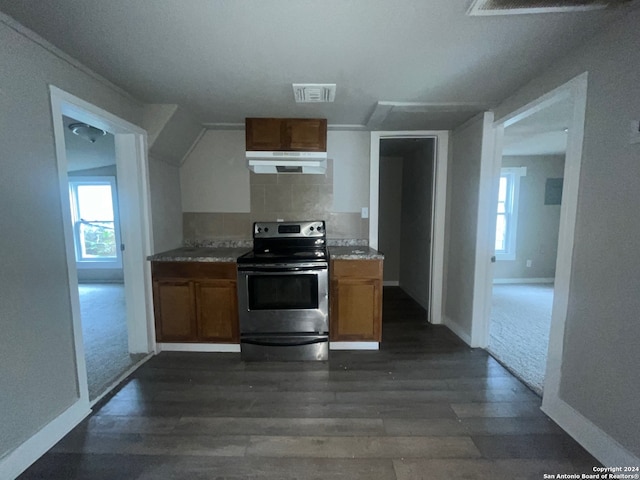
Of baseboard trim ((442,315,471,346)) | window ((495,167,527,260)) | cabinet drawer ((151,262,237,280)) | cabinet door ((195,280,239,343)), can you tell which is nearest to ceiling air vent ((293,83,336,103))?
cabinet drawer ((151,262,237,280))

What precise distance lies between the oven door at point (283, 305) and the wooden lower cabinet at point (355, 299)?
14 cm

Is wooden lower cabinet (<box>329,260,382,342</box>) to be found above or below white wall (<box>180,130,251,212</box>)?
below

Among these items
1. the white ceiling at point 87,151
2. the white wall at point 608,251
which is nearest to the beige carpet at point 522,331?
the white wall at point 608,251

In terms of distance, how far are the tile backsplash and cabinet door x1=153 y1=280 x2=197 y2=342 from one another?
0.79 metres

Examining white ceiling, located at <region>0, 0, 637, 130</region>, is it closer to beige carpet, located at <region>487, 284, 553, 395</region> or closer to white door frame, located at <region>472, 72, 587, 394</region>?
white door frame, located at <region>472, 72, 587, 394</region>

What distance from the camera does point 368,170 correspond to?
320 cm

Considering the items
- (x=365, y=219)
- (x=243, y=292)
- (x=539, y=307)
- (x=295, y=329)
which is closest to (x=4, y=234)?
(x=243, y=292)

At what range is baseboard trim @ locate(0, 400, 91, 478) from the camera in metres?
1.38

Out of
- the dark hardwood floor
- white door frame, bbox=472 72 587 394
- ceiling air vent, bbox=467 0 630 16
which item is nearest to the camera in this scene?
ceiling air vent, bbox=467 0 630 16

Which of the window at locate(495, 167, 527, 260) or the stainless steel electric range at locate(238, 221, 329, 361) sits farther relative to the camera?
the window at locate(495, 167, 527, 260)

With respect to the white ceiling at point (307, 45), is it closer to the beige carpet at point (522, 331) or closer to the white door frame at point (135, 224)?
the white door frame at point (135, 224)

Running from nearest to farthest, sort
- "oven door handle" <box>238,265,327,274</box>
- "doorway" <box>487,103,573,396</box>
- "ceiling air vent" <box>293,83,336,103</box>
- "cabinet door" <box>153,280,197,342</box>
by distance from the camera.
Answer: "ceiling air vent" <box>293,83,336,103</box>
"oven door handle" <box>238,265,327,274</box>
"cabinet door" <box>153,280,197,342</box>
"doorway" <box>487,103,573,396</box>

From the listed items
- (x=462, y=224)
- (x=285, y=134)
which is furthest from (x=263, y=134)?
(x=462, y=224)

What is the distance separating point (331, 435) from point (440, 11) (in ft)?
7.64
